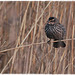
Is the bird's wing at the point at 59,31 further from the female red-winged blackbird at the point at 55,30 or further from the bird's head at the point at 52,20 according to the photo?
the bird's head at the point at 52,20

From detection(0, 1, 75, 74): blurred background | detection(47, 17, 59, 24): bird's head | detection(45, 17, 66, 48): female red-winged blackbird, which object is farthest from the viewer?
detection(45, 17, 66, 48): female red-winged blackbird

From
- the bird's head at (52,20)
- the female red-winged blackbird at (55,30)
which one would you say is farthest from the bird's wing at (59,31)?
the bird's head at (52,20)

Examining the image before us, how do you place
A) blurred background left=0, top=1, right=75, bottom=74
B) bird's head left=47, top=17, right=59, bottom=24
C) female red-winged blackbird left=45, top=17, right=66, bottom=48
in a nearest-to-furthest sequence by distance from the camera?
blurred background left=0, top=1, right=75, bottom=74
bird's head left=47, top=17, right=59, bottom=24
female red-winged blackbird left=45, top=17, right=66, bottom=48

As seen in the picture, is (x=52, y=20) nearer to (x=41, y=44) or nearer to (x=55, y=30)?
(x=55, y=30)

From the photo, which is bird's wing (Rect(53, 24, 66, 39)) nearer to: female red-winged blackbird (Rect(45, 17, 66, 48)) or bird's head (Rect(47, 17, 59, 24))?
female red-winged blackbird (Rect(45, 17, 66, 48))

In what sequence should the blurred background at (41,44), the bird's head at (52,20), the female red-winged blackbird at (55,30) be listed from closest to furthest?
the blurred background at (41,44), the bird's head at (52,20), the female red-winged blackbird at (55,30)

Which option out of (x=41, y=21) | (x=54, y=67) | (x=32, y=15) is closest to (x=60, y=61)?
(x=54, y=67)

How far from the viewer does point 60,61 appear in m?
2.85

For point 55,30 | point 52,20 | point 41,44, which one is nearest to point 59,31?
point 55,30

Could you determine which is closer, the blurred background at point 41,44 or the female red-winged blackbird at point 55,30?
the blurred background at point 41,44

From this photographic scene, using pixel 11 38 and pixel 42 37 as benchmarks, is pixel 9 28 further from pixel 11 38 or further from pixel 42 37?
pixel 42 37

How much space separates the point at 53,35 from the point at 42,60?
1.99ft

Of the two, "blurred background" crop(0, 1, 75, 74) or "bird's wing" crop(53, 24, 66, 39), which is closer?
"blurred background" crop(0, 1, 75, 74)

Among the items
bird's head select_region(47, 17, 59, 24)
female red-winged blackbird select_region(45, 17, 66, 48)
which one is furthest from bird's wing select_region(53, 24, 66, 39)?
bird's head select_region(47, 17, 59, 24)
